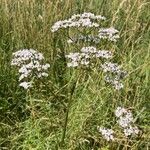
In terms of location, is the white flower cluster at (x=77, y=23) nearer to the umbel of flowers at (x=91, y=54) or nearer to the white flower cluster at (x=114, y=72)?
the umbel of flowers at (x=91, y=54)

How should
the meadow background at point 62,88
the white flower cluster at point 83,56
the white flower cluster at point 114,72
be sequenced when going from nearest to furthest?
the white flower cluster at point 83,56 → the white flower cluster at point 114,72 → the meadow background at point 62,88

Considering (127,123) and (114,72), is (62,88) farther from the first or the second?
(127,123)

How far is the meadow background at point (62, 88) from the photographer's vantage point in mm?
3879

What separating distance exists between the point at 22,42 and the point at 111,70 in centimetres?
162

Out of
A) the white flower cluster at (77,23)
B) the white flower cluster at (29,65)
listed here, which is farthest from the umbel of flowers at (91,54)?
Answer: the white flower cluster at (29,65)

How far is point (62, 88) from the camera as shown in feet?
14.4

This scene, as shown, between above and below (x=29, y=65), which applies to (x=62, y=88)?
below

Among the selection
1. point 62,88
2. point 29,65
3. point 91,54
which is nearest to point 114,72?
point 91,54

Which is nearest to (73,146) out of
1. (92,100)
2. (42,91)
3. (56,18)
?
(92,100)

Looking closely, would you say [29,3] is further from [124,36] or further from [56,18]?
[124,36]

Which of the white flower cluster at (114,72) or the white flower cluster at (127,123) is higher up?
the white flower cluster at (114,72)

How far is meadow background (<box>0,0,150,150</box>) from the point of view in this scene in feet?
12.7

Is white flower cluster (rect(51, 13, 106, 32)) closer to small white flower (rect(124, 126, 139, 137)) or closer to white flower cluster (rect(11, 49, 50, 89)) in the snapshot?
white flower cluster (rect(11, 49, 50, 89))

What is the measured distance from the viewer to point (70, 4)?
5.24 m
